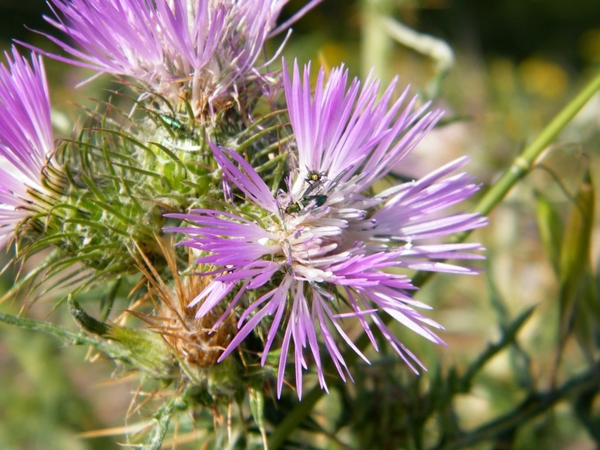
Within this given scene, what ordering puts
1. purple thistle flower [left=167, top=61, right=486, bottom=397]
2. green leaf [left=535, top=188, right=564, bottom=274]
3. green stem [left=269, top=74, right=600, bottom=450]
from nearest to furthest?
purple thistle flower [left=167, top=61, right=486, bottom=397] < green stem [left=269, top=74, right=600, bottom=450] < green leaf [left=535, top=188, right=564, bottom=274]

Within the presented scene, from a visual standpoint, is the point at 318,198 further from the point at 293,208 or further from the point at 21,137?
the point at 21,137

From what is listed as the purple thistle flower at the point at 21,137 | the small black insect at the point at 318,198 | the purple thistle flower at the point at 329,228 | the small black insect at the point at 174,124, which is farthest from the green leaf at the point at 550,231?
the purple thistle flower at the point at 21,137

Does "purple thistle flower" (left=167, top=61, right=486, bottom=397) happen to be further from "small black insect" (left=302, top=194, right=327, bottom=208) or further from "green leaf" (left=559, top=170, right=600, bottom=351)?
"green leaf" (left=559, top=170, right=600, bottom=351)

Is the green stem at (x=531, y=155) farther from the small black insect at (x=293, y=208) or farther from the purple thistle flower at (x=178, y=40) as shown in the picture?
the purple thistle flower at (x=178, y=40)

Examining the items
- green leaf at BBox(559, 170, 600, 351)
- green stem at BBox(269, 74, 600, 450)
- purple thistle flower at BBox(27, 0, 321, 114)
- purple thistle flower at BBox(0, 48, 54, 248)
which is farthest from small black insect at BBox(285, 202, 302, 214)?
green leaf at BBox(559, 170, 600, 351)

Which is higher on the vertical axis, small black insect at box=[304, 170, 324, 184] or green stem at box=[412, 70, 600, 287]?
green stem at box=[412, 70, 600, 287]

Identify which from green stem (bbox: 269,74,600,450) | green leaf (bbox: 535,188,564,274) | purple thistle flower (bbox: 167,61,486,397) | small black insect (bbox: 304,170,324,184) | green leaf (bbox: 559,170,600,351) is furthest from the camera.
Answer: green leaf (bbox: 535,188,564,274)

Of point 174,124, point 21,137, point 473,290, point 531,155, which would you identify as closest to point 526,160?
point 531,155
